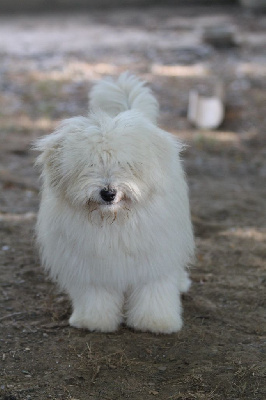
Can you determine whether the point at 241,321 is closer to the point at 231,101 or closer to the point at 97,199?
the point at 97,199

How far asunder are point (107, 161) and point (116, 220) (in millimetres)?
281

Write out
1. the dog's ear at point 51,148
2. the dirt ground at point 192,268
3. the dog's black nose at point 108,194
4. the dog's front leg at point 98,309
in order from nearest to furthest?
the dog's black nose at point 108,194 → the dirt ground at point 192,268 → the dog's ear at point 51,148 → the dog's front leg at point 98,309

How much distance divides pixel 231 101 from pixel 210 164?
1.97 metres

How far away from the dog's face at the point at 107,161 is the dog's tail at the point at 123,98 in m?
0.48

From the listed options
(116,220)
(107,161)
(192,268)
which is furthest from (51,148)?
(192,268)

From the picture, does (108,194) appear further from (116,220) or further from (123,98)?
(123,98)

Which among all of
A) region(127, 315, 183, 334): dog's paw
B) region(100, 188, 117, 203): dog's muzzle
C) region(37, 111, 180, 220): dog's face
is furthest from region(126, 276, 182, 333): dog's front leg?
region(100, 188, 117, 203): dog's muzzle

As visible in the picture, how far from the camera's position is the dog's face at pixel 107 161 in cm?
276

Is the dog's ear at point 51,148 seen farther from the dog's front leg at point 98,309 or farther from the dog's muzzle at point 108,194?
the dog's front leg at point 98,309

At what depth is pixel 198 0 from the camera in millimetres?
15352

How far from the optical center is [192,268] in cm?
402

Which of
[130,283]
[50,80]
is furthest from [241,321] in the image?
[50,80]

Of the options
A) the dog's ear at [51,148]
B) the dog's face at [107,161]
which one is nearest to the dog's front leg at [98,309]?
the dog's face at [107,161]

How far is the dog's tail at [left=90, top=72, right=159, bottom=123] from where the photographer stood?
11.5 feet
